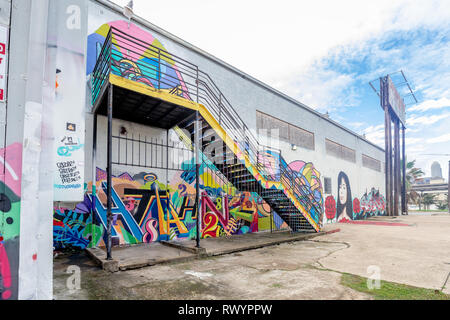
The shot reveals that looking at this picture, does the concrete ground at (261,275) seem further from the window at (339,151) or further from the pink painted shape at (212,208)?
the window at (339,151)

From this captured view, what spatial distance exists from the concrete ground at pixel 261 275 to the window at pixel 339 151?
1158 centimetres

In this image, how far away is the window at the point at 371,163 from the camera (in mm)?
24011

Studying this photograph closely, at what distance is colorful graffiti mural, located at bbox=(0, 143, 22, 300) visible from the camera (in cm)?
215

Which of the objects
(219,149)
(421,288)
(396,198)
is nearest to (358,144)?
(396,198)

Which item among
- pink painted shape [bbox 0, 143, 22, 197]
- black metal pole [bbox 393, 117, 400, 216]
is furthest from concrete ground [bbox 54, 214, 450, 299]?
black metal pole [bbox 393, 117, 400, 216]

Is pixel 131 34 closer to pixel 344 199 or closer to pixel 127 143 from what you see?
pixel 127 143

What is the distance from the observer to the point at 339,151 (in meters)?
19.5

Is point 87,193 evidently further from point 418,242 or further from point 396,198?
point 396,198

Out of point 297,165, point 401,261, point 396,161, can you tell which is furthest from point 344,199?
point 401,261

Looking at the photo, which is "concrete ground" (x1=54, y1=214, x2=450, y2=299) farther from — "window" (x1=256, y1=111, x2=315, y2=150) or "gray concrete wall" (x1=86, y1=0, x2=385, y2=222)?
"window" (x1=256, y1=111, x2=315, y2=150)

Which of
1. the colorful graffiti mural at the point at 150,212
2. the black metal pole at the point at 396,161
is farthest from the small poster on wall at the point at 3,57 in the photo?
the black metal pole at the point at 396,161

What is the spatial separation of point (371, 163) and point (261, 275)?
25116mm

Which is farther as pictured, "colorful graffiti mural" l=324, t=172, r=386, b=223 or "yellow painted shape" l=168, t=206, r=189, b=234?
"colorful graffiti mural" l=324, t=172, r=386, b=223
